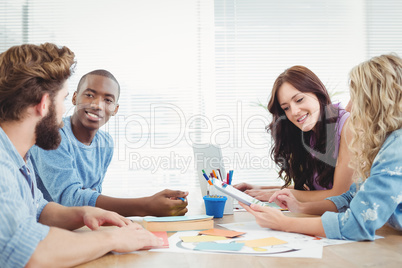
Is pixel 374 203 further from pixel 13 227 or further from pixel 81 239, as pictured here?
pixel 13 227

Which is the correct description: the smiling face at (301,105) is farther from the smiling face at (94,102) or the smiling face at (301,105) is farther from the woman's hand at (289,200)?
the smiling face at (94,102)

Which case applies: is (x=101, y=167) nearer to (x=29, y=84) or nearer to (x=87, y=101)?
(x=87, y=101)

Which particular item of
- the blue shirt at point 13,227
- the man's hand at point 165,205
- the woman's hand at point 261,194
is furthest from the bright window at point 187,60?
the blue shirt at point 13,227

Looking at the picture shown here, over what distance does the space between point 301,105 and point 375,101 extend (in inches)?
29.0

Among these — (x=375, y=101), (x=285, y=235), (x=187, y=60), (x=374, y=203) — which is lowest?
(x=285, y=235)

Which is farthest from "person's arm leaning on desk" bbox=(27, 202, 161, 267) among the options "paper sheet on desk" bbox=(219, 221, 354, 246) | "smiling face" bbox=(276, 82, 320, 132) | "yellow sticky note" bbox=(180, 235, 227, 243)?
A: "smiling face" bbox=(276, 82, 320, 132)

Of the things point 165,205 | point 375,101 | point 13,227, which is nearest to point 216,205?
point 165,205

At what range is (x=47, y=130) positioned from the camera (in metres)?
1.04

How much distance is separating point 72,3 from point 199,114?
1.58 meters

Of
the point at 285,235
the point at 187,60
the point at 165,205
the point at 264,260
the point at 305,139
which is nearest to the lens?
the point at 264,260

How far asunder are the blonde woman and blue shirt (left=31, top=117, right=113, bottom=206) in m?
0.72

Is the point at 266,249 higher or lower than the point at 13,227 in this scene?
lower

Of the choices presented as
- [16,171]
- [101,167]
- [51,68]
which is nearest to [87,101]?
[101,167]

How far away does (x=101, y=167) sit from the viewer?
197 cm
